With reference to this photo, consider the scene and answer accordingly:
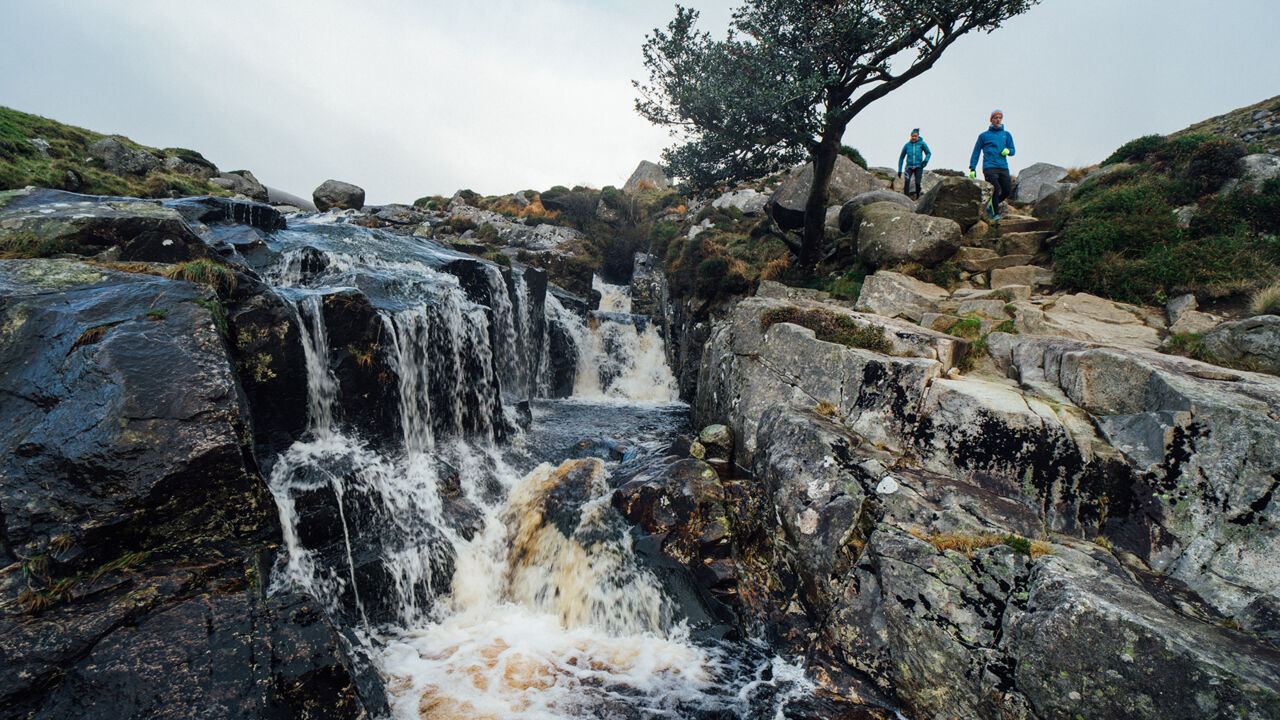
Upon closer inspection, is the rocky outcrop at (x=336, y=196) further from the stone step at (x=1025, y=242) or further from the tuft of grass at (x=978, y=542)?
the tuft of grass at (x=978, y=542)

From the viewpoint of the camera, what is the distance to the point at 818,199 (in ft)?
56.6

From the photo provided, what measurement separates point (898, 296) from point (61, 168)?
37568mm

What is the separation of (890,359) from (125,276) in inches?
561

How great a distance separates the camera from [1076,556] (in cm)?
587

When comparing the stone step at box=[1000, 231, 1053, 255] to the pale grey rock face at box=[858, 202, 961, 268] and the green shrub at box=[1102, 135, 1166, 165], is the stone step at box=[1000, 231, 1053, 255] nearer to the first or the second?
the pale grey rock face at box=[858, 202, 961, 268]

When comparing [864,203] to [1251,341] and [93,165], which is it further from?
[93,165]

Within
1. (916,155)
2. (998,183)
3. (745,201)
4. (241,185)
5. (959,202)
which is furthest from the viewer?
(241,185)

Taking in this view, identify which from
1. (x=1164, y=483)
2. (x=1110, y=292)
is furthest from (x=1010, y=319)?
(x=1164, y=483)

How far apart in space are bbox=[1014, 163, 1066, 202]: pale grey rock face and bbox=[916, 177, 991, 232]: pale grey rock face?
7.78 m

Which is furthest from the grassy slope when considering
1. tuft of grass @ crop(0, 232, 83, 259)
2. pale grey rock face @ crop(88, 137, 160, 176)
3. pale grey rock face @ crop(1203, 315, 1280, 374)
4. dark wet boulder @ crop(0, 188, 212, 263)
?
pale grey rock face @ crop(1203, 315, 1280, 374)

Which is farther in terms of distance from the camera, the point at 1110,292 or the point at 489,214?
the point at 489,214

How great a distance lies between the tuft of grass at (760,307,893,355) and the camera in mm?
10352

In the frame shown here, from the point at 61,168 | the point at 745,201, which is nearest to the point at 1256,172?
the point at 745,201

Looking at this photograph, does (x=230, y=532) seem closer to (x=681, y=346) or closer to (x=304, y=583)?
(x=304, y=583)
